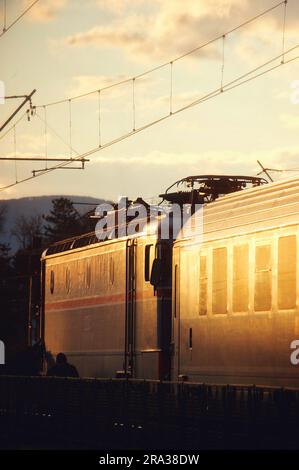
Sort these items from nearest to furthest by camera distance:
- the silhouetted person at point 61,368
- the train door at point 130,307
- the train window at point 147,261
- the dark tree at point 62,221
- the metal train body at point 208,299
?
1. the metal train body at point 208,299
2. the train window at point 147,261
3. the train door at point 130,307
4. the silhouetted person at point 61,368
5. the dark tree at point 62,221

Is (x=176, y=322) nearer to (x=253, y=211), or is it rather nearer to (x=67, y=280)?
(x=253, y=211)

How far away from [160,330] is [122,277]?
9.78 feet

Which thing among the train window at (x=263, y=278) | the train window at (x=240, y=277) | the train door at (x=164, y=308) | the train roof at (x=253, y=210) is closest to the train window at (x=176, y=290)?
the train roof at (x=253, y=210)

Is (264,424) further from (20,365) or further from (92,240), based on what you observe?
(20,365)

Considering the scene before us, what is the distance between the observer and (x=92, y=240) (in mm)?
36062

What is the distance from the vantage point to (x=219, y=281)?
1008 inches

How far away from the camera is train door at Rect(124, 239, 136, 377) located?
31781 millimetres

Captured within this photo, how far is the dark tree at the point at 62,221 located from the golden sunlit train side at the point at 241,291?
117m

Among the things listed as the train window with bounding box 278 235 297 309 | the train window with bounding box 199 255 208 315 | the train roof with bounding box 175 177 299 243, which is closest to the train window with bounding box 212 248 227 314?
the train roof with bounding box 175 177 299 243

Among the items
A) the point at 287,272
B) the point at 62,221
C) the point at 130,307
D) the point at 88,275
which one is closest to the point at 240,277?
the point at 287,272

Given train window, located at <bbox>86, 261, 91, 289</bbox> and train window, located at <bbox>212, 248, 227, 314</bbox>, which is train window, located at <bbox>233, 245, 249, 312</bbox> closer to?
train window, located at <bbox>212, 248, 227, 314</bbox>

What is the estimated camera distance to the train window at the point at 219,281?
25359 mm

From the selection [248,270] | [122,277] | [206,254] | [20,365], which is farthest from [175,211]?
[20,365]

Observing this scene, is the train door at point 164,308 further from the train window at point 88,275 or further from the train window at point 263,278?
the train window at point 88,275
